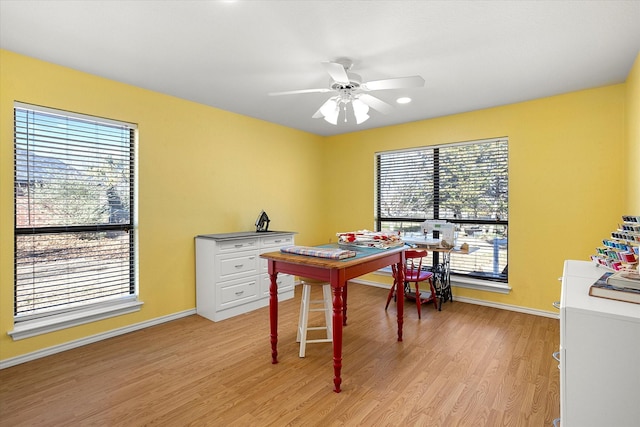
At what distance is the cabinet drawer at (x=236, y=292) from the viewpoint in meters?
3.53

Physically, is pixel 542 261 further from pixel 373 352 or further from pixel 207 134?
pixel 207 134


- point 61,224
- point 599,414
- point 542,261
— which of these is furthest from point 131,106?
point 542,261

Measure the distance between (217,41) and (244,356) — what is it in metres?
2.49

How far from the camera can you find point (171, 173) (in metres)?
3.51

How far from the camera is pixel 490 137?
388 centimetres

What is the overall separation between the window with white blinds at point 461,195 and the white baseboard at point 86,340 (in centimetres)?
319

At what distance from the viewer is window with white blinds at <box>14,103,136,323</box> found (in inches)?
104

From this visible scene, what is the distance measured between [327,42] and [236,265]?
98.3 inches

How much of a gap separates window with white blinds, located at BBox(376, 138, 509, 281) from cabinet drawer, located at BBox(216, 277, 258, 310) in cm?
225

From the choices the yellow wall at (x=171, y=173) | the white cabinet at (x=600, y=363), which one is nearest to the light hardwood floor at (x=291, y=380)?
the yellow wall at (x=171, y=173)

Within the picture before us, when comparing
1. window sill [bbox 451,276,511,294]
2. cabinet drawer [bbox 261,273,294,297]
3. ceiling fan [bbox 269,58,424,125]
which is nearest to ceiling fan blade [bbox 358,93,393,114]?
ceiling fan [bbox 269,58,424,125]

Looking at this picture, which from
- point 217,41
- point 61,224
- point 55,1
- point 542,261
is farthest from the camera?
point 542,261

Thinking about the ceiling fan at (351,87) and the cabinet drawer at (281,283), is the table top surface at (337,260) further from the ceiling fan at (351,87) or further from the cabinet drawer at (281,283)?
the cabinet drawer at (281,283)

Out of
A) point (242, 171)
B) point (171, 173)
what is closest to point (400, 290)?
point (242, 171)
